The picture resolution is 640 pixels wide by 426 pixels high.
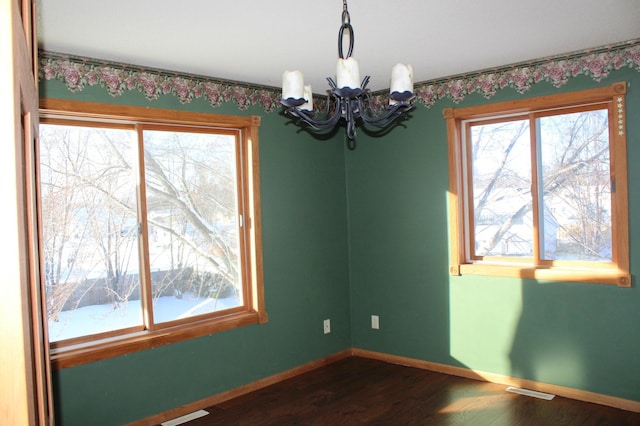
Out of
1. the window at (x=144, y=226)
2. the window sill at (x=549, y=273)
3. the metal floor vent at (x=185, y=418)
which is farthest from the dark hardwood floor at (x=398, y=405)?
the window sill at (x=549, y=273)

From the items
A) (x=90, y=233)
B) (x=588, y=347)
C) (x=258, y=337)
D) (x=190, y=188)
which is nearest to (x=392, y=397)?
(x=258, y=337)

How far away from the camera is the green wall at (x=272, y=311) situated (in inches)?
131

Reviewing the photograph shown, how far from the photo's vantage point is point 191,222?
3910mm

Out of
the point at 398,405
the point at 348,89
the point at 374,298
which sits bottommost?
the point at 398,405

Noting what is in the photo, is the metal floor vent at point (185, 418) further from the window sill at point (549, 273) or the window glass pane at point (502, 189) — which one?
the window glass pane at point (502, 189)

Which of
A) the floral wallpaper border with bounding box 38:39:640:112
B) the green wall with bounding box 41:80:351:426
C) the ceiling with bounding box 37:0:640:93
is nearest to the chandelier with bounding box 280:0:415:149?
the ceiling with bounding box 37:0:640:93

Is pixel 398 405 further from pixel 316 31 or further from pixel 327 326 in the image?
pixel 316 31

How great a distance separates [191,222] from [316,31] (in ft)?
5.63

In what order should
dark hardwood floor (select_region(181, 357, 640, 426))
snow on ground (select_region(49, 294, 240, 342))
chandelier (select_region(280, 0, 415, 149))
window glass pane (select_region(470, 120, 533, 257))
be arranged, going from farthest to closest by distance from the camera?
window glass pane (select_region(470, 120, 533, 257))
dark hardwood floor (select_region(181, 357, 640, 426))
snow on ground (select_region(49, 294, 240, 342))
chandelier (select_region(280, 0, 415, 149))

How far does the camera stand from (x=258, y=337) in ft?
13.7

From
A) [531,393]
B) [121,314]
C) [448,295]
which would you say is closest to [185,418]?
[121,314]

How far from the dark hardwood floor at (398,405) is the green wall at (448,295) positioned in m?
0.23

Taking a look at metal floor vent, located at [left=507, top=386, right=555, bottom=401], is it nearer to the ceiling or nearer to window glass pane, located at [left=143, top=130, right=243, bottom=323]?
window glass pane, located at [left=143, top=130, right=243, bottom=323]

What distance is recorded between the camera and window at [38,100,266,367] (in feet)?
10.8
